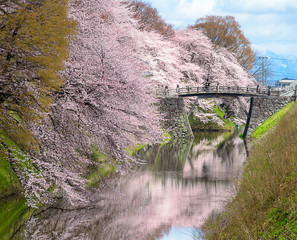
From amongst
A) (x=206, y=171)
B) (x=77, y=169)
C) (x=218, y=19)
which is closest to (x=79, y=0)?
(x=77, y=169)

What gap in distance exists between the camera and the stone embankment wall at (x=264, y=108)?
48.2 m

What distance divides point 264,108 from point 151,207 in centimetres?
3419

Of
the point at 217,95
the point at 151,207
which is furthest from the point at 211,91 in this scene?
the point at 151,207

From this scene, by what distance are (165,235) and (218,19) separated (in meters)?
51.5

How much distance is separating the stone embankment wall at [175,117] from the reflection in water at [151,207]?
1747 centimetres

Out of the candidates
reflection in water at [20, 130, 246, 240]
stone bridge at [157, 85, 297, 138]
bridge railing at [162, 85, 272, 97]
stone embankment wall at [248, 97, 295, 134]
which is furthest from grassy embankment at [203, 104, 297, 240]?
stone embankment wall at [248, 97, 295, 134]

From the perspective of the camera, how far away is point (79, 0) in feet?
61.2

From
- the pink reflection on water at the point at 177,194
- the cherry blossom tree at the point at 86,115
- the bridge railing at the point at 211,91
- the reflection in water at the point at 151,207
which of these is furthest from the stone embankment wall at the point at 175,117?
the cherry blossom tree at the point at 86,115

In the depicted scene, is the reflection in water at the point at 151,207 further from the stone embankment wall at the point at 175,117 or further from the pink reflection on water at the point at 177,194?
the stone embankment wall at the point at 175,117

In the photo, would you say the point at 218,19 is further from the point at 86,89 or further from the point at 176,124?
the point at 86,89

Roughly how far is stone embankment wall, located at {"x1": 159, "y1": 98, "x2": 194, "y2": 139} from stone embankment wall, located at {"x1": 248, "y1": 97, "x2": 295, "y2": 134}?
23.8ft

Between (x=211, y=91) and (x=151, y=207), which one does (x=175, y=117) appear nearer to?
(x=211, y=91)

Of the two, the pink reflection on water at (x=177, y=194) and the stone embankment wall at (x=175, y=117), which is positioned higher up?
the stone embankment wall at (x=175, y=117)

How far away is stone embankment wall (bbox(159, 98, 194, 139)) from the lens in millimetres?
46531
